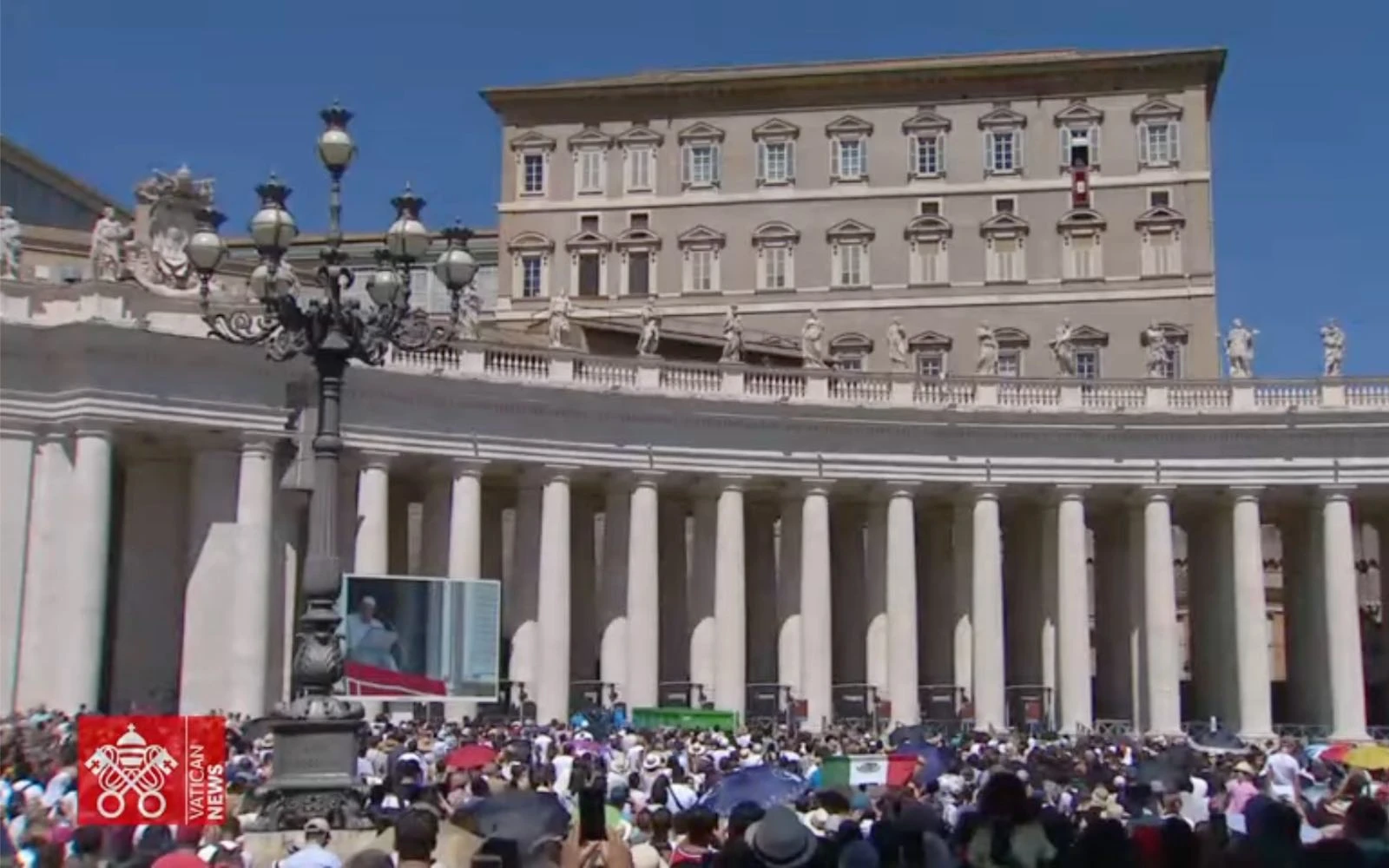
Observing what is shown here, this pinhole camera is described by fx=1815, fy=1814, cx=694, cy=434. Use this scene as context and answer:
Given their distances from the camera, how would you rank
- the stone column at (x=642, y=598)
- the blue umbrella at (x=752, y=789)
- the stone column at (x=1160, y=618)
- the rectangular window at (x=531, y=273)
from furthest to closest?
1. the rectangular window at (x=531, y=273)
2. the stone column at (x=1160, y=618)
3. the stone column at (x=642, y=598)
4. the blue umbrella at (x=752, y=789)

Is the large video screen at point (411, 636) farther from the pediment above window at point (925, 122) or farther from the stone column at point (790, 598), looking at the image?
the pediment above window at point (925, 122)

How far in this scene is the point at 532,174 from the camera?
83.3 meters

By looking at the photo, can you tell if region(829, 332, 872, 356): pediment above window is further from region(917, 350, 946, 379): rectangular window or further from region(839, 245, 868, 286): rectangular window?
region(839, 245, 868, 286): rectangular window

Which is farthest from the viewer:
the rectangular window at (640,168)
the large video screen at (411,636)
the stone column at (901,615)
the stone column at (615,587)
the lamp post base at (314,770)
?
the rectangular window at (640,168)

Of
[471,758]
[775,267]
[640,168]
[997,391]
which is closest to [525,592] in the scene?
[997,391]

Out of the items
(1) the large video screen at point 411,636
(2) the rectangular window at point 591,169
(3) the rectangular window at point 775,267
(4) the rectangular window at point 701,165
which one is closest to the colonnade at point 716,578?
(1) the large video screen at point 411,636

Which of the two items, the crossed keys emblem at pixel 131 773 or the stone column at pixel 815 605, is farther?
the stone column at pixel 815 605

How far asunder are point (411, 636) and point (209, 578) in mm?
11652

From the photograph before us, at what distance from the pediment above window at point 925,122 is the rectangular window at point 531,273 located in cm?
1760

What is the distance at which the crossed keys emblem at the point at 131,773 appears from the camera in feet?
52.7

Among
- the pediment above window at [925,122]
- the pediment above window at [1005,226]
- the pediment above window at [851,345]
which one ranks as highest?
the pediment above window at [925,122]

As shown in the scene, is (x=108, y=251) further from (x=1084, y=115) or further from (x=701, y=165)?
(x=1084, y=115)

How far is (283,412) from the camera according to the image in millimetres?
47000

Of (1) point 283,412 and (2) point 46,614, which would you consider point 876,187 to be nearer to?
(1) point 283,412
